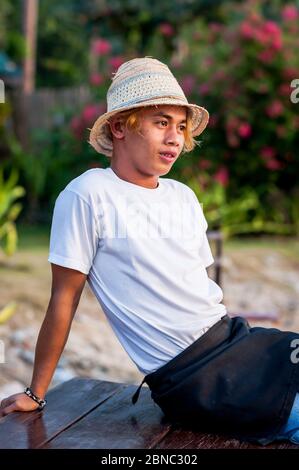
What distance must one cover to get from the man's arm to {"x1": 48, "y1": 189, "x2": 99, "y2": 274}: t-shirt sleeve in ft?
0.12

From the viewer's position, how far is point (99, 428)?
2586 mm

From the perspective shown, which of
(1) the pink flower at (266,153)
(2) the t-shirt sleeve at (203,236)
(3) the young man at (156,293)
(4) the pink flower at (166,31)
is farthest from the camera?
(4) the pink flower at (166,31)

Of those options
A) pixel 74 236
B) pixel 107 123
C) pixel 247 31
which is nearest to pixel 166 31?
pixel 247 31

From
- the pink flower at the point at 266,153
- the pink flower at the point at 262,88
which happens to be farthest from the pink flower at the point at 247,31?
the pink flower at the point at 266,153

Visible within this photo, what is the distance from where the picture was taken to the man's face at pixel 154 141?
2.67 metres

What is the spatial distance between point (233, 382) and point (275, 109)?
880 centimetres

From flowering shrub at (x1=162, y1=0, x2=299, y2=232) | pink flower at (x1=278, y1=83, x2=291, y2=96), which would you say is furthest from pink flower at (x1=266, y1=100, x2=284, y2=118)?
pink flower at (x1=278, y1=83, x2=291, y2=96)

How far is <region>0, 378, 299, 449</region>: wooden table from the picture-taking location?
7.98 ft

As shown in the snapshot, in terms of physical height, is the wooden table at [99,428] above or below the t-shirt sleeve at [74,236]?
below

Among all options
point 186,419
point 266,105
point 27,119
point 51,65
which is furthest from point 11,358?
point 51,65

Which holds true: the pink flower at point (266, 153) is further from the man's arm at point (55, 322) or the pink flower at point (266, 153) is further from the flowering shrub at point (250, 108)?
the man's arm at point (55, 322)

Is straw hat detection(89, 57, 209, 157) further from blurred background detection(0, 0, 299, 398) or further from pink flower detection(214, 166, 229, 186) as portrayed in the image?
pink flower detection(214, 166, 229, 186)

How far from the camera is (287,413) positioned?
8.16 ft

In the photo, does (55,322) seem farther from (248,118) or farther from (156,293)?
(248,118)
